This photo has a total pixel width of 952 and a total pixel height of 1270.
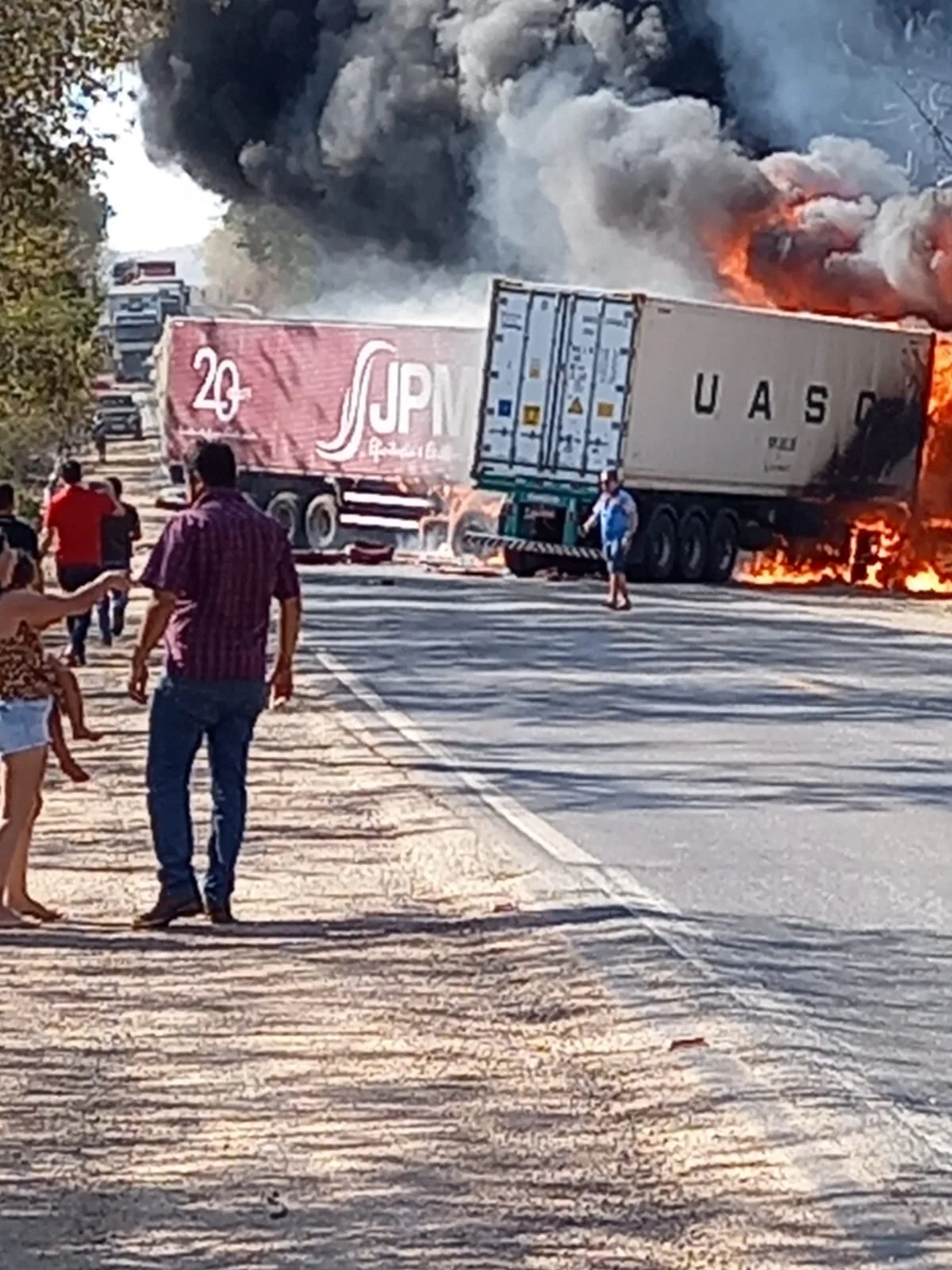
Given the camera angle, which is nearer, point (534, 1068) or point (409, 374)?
point (534, 1068)

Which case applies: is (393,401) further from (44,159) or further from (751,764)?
(751,764)

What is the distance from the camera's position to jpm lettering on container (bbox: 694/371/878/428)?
38.2 meters

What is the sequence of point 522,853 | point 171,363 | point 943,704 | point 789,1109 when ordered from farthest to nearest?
point 171,363, point 943,704, point 522,853, point 789,1109

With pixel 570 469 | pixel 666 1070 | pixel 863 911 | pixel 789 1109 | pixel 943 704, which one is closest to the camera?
pixel 789 1109

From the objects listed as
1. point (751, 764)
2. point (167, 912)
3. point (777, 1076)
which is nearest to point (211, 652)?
point (167, 912)

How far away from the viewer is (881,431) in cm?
4159

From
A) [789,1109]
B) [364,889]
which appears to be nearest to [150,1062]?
[789,1109]

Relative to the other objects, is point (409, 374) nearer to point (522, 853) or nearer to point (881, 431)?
point (881, 431)

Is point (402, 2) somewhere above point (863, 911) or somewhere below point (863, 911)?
above

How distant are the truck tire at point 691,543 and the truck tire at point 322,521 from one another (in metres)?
6.96

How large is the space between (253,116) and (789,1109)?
54616 millimetres

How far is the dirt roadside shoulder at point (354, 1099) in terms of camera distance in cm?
653

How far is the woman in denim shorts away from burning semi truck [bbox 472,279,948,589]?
86.8ft

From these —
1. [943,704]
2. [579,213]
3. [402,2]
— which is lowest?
[943,704]
